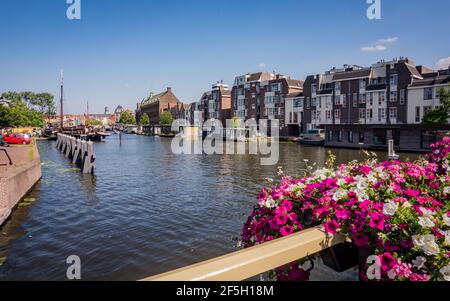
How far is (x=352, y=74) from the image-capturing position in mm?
63781

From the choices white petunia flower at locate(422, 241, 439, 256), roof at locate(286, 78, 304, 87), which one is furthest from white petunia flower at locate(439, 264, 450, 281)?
roof at locate(286, 78, 304, 87)

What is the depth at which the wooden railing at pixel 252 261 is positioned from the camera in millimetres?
2340

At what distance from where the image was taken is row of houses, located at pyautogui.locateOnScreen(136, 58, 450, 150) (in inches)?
2028

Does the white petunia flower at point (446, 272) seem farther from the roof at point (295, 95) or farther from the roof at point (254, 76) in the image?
the roof at point (254, 76)

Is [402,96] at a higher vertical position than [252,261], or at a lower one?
higher

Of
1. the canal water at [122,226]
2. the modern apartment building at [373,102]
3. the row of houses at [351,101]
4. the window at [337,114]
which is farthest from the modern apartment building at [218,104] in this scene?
the canal water at [122,226]

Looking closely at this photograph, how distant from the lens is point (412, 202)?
11.9 feet

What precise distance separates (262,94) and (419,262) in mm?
85450

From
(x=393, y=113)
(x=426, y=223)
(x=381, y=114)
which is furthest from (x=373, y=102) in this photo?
(x=426, y=223)

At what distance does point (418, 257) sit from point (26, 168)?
19333 mm

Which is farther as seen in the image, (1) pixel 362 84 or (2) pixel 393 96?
(1) pixel 362 84

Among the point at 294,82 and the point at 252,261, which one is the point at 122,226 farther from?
the point at 294,82
